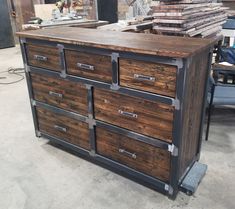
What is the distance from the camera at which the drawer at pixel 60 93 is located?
1868 millimetres

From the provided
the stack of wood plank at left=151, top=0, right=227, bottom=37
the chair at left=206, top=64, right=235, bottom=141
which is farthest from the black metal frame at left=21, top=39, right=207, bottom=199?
the stack of wood plank at left=151, top=0, right=227, bottom=37

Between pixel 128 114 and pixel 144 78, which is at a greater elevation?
pixel 144 78

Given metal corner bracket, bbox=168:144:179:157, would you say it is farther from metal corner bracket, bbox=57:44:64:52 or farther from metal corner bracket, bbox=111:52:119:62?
metal corner bracket, bbox=57:44:64:52

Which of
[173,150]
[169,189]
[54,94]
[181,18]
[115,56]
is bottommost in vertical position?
[169,189]

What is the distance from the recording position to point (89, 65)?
1.71 meters

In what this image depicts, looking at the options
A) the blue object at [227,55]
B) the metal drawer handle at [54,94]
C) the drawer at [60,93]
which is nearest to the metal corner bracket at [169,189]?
the drawer at [60,93]

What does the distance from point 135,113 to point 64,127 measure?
74 cm

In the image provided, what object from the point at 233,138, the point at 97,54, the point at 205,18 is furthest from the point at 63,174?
the point at 205,18

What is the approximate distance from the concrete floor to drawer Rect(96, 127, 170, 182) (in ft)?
0.56

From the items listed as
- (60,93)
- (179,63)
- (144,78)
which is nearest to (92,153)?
(60,93)

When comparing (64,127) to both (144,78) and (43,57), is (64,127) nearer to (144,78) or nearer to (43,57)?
(43,57)

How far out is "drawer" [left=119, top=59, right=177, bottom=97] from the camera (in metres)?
1.39

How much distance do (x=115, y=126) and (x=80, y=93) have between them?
1.17ft

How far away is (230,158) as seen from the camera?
2.08 m
